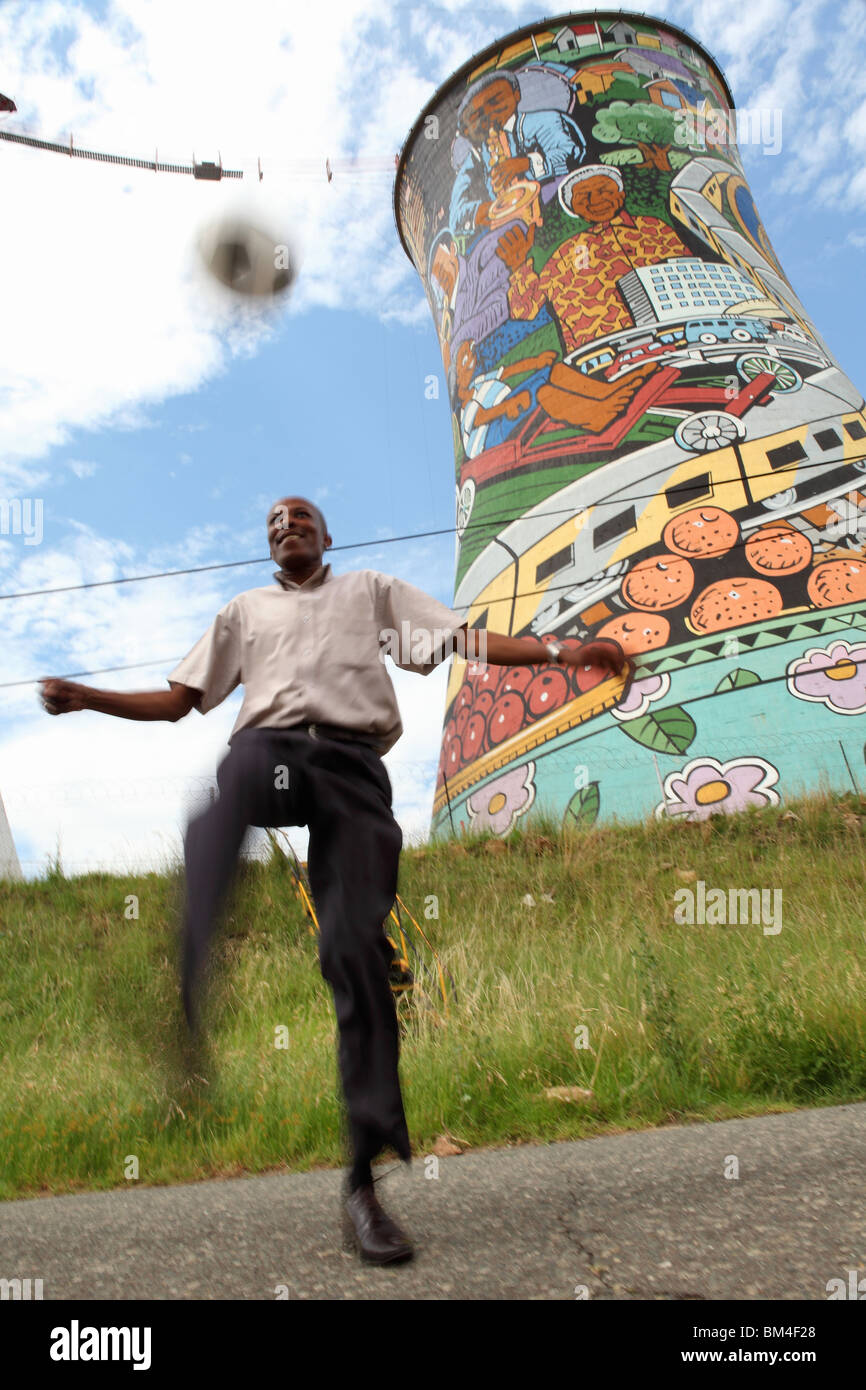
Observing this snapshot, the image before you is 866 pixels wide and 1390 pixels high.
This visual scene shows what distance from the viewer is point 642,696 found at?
9.59m

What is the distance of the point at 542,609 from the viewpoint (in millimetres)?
10695

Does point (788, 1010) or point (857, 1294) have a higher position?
point (788, 1010)

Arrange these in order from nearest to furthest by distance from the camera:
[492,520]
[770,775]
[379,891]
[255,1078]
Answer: [379,891] → [255,1078] → [770,775] → [492,520]

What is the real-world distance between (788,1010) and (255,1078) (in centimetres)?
186

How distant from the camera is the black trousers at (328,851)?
1.69 metres

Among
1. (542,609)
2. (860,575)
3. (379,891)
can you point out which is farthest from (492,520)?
(379,891)

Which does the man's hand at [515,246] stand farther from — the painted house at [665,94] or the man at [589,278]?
the painted house at [665,94]

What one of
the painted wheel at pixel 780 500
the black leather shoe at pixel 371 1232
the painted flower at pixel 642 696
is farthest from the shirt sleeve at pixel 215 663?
the painted wheel at pixel 780 500

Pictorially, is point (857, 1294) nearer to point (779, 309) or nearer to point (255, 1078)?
point (255, 1078)

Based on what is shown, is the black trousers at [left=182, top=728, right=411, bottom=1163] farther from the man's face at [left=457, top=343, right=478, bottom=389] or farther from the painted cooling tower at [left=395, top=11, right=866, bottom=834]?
the man's face at [left=457, top=343, right=478, bottom=389]

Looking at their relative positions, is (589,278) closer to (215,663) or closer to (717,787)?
(717,787)

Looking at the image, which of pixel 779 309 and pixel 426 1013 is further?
pixel 779 309

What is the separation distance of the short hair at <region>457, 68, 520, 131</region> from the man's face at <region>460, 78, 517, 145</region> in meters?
0.04
